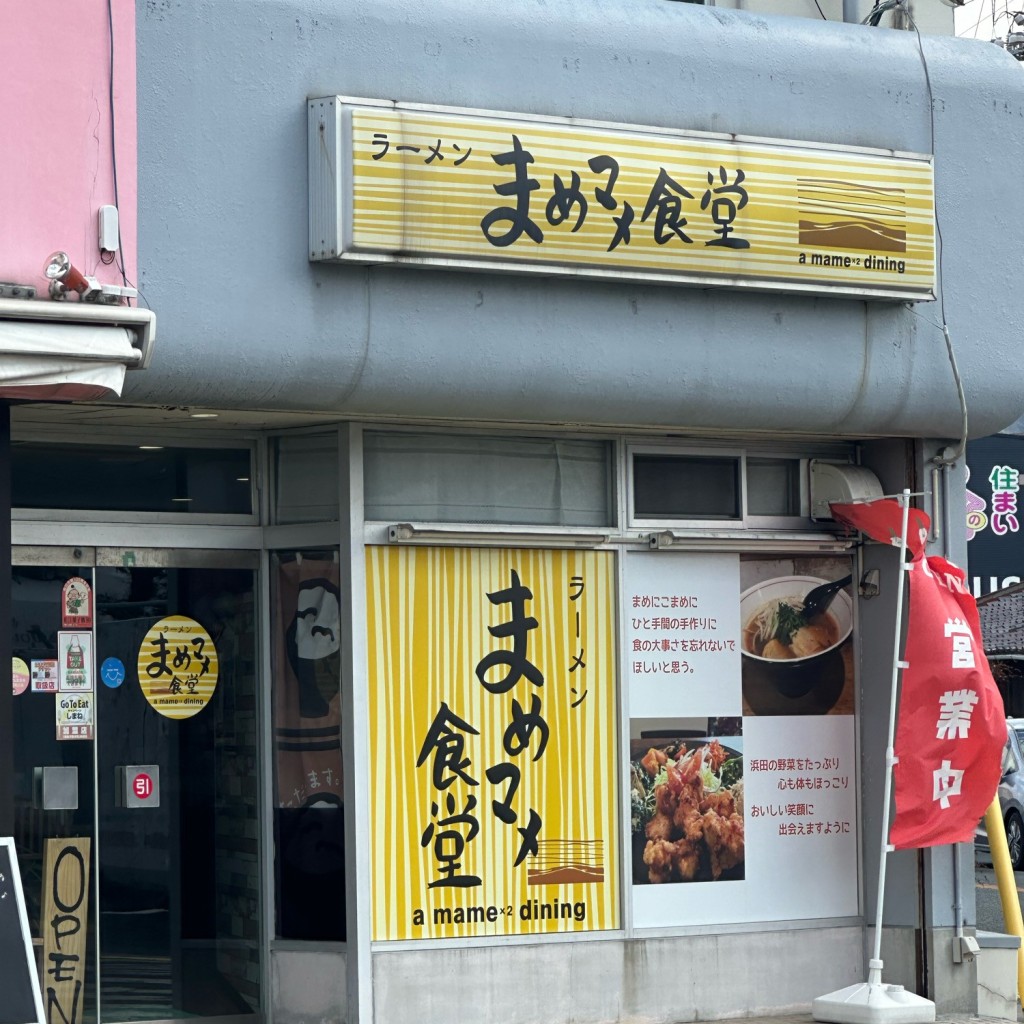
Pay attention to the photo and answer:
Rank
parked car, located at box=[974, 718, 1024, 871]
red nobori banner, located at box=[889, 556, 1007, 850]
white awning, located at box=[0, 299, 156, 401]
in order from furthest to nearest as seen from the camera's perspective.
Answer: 1. parked car, located at box=[974, 718, 1024, 871]
2. red nobori banner, located at box=[889, 556, 1007, 850]
3. white awning, located at box=[0, 299, 156, 401]

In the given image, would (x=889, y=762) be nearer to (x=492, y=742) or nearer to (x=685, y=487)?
(x=685, y=487)

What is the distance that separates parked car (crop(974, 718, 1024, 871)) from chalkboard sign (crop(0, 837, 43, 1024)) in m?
15.6

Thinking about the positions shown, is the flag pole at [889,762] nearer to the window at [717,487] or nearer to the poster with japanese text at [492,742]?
the window at [717,487]

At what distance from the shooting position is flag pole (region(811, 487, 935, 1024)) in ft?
34.7

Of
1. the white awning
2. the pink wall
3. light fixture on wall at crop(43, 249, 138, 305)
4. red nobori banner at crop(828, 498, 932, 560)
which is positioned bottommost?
red nobori banner at crop(828, 498, 932, 560)

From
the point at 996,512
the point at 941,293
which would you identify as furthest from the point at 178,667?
the point at 996,512

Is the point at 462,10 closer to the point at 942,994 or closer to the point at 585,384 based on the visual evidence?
the point at 585,384

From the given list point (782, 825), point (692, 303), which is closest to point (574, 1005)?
point (782, 825)

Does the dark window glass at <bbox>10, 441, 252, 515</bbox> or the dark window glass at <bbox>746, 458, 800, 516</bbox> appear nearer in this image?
the dark window glass at <bbox>10, 441, 252, 515</bbox>

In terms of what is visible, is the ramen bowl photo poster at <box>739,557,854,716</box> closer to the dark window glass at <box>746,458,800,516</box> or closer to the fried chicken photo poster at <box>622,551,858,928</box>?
the fried chicken photo poster at <box>622,551,858,928</box>

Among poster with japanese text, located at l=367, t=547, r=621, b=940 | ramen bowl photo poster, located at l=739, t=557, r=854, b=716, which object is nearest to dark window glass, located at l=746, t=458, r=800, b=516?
ramen bowl photo poster, located at l=739, t=557, r=854, b=716

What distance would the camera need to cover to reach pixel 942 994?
11.2 metres

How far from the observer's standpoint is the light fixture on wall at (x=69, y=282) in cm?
828

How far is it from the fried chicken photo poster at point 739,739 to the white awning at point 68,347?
374cm
